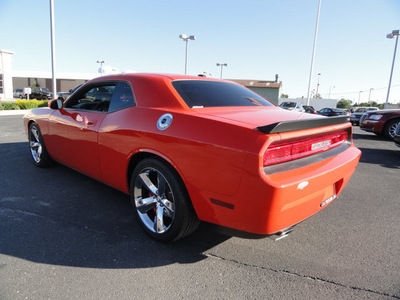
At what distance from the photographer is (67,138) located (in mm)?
3602

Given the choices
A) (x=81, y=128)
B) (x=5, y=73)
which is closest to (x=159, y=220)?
(x=81, y=128)

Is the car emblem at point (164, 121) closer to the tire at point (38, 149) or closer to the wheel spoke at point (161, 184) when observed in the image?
the wheel spoke at point (161, 184)

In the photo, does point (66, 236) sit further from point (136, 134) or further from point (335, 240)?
point (335, 240)

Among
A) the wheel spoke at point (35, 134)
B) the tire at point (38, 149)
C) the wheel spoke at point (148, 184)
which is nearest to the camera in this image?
the wheel spoke at point (148, 184)

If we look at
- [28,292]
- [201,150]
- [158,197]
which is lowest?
[28,292]

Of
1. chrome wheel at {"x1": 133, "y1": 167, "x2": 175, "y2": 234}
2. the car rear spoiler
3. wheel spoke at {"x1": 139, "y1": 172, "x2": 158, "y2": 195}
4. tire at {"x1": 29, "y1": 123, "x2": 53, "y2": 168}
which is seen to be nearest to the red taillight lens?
the car rear spoiler

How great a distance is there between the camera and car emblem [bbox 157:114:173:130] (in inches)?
91.0

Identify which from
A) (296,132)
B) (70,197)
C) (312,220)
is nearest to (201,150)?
(296,132)

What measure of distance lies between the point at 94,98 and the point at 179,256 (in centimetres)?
228

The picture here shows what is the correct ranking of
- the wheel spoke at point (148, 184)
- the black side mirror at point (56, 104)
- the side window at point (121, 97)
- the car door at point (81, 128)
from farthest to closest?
the black side mirror at point (56, 104)
the car door at point (81, 128)
the side window at point (121, 97)
the wheel spoke at point (148, 184)

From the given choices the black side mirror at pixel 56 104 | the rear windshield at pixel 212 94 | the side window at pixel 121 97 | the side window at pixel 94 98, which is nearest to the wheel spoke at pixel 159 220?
the rear windshield at pixel 212 94

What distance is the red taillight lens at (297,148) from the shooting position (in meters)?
1.89

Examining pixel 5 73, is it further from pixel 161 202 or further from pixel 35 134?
pixel 161 202

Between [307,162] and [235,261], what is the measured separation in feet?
3.24
